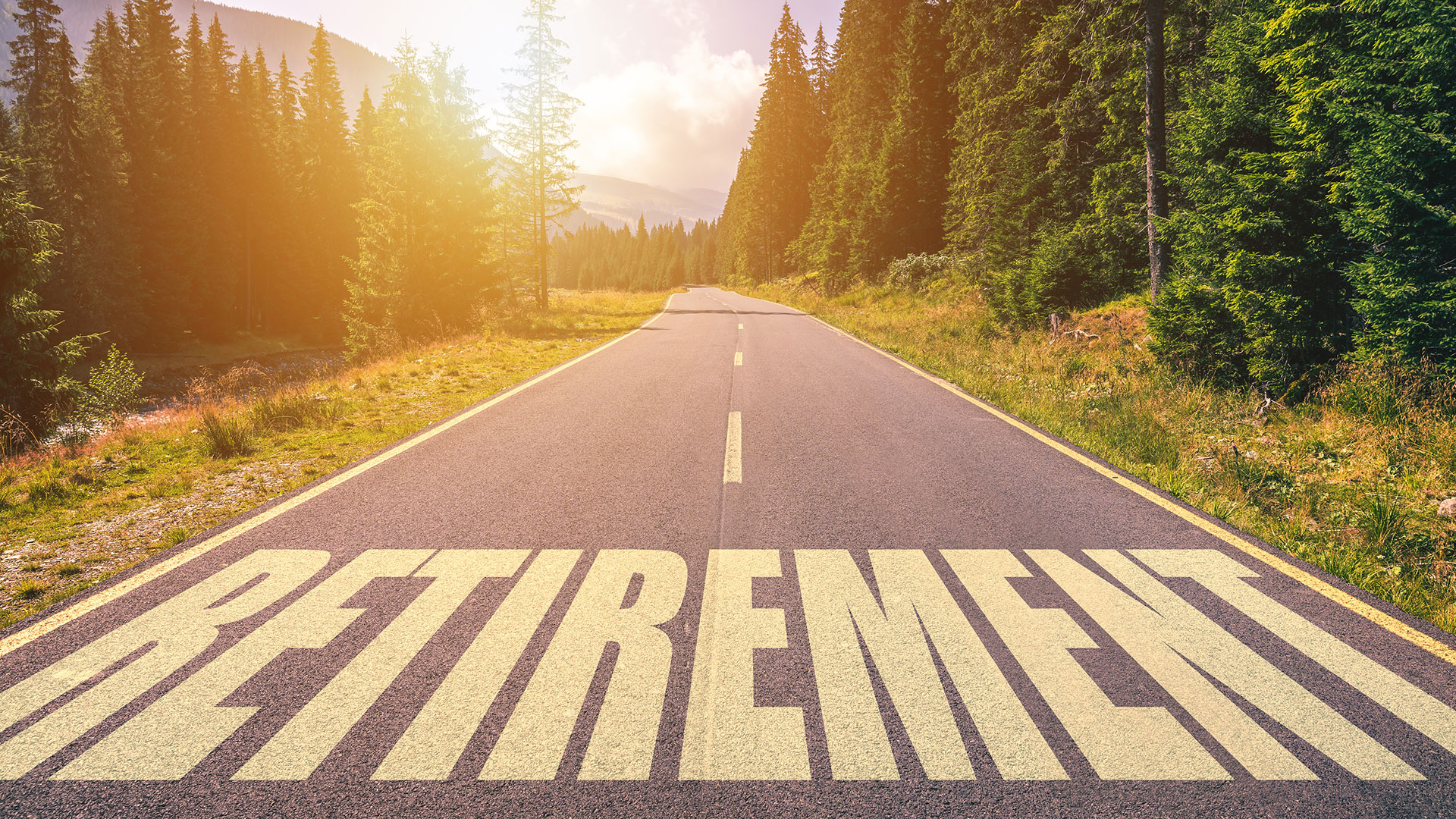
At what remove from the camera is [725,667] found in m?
2.85

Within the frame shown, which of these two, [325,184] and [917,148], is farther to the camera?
[325,184]

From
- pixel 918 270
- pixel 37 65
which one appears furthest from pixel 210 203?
pixel 918 270

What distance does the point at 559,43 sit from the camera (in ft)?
103

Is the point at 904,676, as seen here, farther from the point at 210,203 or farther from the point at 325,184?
the point at 325,184

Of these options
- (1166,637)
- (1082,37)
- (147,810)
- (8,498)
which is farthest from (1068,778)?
(1082,37)

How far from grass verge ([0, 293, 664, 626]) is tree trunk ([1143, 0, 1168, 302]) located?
12.9 m

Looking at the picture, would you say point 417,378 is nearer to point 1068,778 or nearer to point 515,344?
point 515,344

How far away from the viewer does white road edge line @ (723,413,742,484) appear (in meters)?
5.74

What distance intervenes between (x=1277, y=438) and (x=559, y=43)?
3421 cm

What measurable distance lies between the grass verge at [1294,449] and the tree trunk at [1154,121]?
182cm

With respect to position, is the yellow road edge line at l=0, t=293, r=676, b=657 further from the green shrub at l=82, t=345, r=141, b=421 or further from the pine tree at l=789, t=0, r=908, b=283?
the pine tree at l=789, t=0, r=908, b=283

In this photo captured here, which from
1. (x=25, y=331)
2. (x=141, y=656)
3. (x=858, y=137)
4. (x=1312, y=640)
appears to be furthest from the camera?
(x=858, y=137)

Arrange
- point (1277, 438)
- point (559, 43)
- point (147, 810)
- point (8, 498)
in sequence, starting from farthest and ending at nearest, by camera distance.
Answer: point (559, 43)
point (1277, 438)
point (8, 498)
point (147, 810)

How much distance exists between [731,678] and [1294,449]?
7.04m
